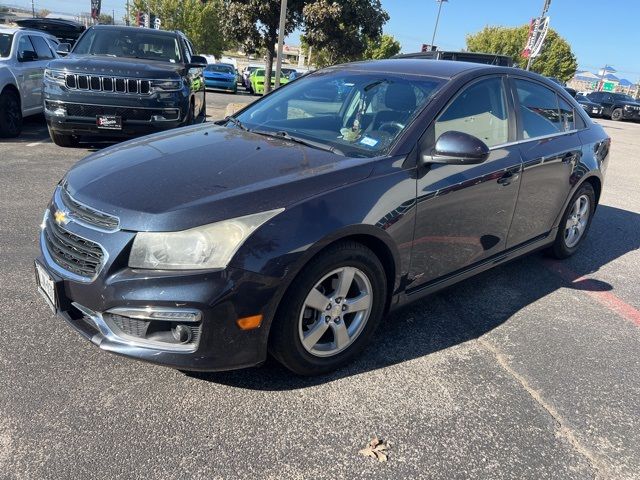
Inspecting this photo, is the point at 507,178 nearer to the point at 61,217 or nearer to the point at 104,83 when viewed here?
the point at 61,217

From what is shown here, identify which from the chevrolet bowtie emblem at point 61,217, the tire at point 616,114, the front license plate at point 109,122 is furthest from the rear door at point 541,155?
the tire at point 616,114

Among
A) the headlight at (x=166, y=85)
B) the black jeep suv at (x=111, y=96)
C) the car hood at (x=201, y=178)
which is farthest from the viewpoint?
the headlight at (x=166, y=85)

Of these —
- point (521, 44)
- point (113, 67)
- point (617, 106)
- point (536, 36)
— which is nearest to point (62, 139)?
point (113, 67)

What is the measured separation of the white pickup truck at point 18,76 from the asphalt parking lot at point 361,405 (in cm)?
577

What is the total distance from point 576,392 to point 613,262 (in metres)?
2.71

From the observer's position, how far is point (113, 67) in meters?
6.94

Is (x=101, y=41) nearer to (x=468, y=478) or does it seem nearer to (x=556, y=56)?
(x=468, y=478)

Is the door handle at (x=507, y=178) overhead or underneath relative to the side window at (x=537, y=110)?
underneath

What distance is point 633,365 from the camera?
3307 mm

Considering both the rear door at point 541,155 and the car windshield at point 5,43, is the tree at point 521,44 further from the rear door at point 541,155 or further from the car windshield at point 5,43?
the rear door at point 541,155

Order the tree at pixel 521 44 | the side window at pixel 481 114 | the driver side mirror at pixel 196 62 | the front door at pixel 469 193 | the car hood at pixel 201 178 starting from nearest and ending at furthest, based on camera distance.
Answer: the car hood at pixel 201 178 → the front door at pixel 469 193 → the side window at pixel 481 114 → the driver side mirror at pixel 196 62 → the tree at pixel 521 44

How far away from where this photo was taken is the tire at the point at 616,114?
97.7ft

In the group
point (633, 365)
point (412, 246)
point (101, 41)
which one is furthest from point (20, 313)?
point (101, 41)

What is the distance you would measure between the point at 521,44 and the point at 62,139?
191 feet
